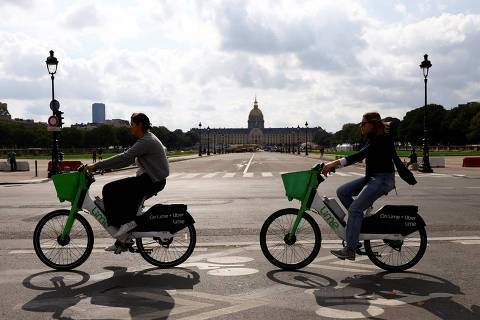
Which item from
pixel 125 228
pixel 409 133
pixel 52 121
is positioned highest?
pixel 409 133

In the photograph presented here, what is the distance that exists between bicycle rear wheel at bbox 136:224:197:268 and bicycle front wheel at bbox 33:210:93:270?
2.23 feet

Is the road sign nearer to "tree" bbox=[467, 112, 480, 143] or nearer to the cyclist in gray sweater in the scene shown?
the cyclist in gray sweater

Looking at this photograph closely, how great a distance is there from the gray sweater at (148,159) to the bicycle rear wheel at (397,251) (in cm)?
259

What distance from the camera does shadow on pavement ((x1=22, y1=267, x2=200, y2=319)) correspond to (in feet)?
14.8

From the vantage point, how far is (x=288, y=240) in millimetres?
6008

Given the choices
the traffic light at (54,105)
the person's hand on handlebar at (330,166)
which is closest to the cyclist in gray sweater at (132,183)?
the person's hand on handlebar at (330,166)

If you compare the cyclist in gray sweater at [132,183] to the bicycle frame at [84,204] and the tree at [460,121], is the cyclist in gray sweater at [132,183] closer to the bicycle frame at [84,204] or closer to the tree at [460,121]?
the bicycle frame at [84,204]

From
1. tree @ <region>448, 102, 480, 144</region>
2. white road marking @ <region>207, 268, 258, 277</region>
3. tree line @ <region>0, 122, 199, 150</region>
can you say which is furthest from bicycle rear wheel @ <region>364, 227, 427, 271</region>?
tree line @ <region>0, 122, 199, 150</region>

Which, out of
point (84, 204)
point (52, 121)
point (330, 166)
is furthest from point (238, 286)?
point (52, 121)

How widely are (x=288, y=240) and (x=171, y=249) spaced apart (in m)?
1.44

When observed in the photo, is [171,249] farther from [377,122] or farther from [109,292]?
[377,122]

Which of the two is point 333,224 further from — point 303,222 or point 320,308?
point 320,308

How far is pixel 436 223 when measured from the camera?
934 centimetres

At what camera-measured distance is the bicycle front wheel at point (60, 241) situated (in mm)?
6070
